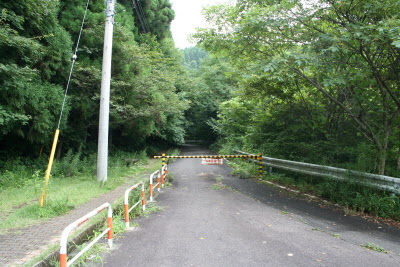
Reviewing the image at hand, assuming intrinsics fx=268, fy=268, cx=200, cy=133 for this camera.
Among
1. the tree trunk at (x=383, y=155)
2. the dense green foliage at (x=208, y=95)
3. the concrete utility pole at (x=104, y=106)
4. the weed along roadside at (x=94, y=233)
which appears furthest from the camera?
the dense green foliage at (x=208, y=95)

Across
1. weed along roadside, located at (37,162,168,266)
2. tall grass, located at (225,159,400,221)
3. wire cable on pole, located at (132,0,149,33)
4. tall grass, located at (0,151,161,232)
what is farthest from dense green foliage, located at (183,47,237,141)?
weed along roadside, located at (37,162,168,266)

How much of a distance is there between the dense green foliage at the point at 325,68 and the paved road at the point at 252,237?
2.45 metres

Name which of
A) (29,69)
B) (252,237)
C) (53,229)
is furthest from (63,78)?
(252,237)

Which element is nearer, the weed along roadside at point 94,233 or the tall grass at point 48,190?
the weed along roadside at point 94,233

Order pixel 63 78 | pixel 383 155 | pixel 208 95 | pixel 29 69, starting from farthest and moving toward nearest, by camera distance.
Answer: pixel 208 95
pixel 63 78
pixel 29 69
pixel 383 155

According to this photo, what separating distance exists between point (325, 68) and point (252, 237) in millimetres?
5093

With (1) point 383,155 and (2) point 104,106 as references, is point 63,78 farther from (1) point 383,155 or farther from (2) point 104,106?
(1) point 383,155

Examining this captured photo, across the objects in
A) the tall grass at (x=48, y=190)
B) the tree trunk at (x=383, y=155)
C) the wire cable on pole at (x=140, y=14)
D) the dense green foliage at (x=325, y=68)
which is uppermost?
the wire cable on pole at (x=140, y=14)

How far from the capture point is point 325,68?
24.0 feet

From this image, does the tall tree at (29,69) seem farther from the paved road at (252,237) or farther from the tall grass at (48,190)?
the paved road at (252,237)

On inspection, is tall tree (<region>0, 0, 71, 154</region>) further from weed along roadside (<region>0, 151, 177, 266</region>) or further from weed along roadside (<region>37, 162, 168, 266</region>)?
weed along roadside (<region>37, 162, 168, 266</region>)

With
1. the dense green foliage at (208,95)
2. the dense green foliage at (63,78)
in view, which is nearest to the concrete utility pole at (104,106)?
the dense green foliage at (63,78)

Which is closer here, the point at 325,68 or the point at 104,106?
the point at 325,68

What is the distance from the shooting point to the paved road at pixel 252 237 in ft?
12.5
